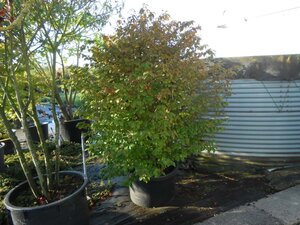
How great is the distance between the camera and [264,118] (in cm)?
483

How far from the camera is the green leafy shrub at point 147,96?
11.1ft

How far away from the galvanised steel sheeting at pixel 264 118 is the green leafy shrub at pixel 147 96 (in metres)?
1.31

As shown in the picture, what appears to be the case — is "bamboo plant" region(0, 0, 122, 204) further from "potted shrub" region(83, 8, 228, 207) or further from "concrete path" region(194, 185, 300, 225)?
"concrete path" region(194, 185, 300, 225)

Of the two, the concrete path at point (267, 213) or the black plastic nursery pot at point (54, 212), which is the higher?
the black plastic nursery pot at point (54, 212)

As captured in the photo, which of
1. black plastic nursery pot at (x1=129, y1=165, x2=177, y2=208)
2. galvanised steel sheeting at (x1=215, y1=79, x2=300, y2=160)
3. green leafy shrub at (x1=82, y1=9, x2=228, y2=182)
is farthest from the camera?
galvanised steel sheeting at (x1=215, y1=79, x2=300, y2=160)

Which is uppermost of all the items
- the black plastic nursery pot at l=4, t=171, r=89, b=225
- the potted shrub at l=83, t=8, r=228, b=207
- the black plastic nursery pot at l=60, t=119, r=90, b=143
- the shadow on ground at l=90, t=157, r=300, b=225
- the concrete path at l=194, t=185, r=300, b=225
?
the potted shrub at l=83, t=8, r=228, b=207

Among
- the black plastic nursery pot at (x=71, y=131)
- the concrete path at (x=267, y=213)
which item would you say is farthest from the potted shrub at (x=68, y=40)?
the concrete path at (x=267, y=213)

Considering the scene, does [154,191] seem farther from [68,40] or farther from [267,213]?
[68,40]

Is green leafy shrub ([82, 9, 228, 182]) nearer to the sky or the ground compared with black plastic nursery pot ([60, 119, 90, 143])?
nearer to the sky

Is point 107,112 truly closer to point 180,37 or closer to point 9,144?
point 180,37

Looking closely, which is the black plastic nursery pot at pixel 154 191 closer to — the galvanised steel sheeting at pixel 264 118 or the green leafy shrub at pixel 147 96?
the green leafy shrub at pixel 147 96

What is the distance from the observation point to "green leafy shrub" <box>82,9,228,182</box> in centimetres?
338

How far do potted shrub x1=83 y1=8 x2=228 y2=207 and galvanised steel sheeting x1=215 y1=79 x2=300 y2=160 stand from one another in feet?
3.91

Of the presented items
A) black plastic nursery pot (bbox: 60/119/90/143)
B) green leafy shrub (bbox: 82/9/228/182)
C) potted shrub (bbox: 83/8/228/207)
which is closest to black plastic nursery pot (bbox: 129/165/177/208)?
potted shrub (bbox: 83/8/228/207)
